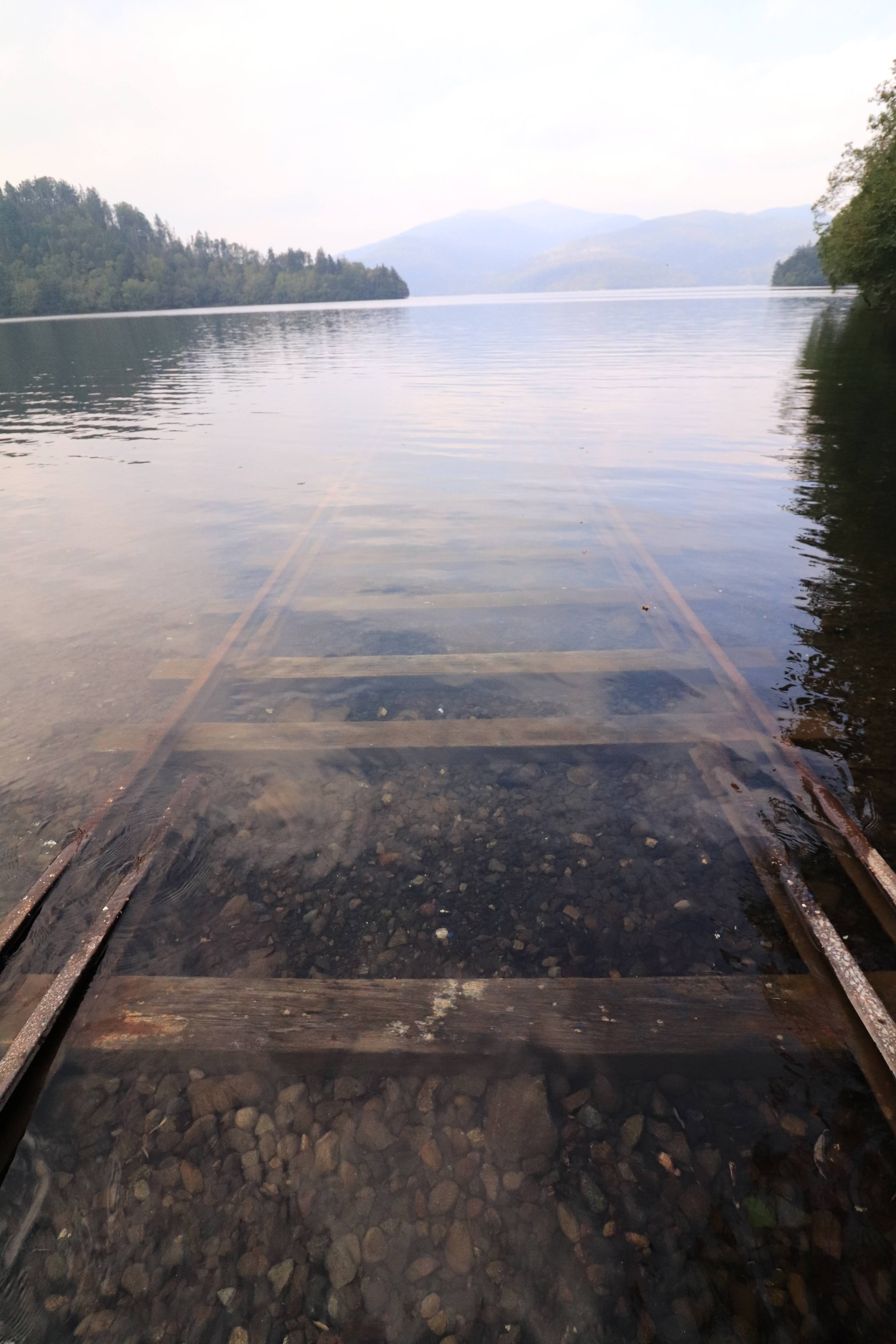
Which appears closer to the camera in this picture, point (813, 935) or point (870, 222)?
point (813, 935)

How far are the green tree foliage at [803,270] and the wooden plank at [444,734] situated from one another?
215m

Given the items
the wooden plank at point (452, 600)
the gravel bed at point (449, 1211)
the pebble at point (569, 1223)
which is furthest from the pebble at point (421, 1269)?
the wooden plank at point (452, 600)

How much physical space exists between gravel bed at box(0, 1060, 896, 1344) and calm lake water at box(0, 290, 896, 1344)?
14 mm

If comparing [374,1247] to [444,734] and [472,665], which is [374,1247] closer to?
[444,734]

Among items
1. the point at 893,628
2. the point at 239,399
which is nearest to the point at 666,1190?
the point at 893,628

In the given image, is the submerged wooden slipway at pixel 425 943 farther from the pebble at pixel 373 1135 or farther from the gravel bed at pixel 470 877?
the pebble at pixel 373 1135

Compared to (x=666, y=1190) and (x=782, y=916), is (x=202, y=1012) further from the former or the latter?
(x=782, y=916)

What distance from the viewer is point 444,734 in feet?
22.1

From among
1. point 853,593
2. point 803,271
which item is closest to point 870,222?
point 853,593

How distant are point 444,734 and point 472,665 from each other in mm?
1607

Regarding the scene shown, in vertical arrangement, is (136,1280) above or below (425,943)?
below

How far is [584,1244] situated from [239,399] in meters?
34.9

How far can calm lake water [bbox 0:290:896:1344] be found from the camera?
307cm

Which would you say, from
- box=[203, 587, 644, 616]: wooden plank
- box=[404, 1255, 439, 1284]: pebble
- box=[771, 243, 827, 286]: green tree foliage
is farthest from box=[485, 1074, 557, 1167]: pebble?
box=[771, 243, 827, 286]: green tree foliage
